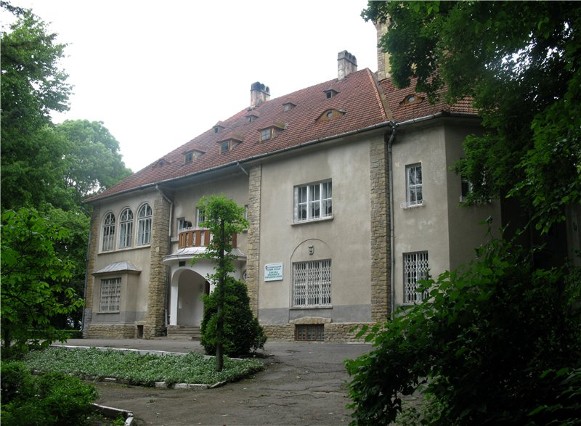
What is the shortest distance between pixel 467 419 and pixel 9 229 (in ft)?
15.7

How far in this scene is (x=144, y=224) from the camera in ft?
96.3

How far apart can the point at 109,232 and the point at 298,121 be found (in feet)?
39.5

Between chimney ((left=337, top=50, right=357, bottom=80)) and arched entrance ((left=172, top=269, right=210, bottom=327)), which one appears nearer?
arched entrance ((left=172, top=269, right=210, bottom=327))

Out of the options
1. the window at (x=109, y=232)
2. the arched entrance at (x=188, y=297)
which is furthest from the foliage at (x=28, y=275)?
the window at (x=109, y=232)

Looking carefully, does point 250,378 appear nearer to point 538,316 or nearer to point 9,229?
point 9,229

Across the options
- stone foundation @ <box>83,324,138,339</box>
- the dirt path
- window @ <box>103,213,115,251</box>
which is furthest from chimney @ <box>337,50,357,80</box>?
the dirt path

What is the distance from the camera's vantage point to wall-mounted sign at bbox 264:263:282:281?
75.1ft

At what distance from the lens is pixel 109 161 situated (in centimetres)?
4466

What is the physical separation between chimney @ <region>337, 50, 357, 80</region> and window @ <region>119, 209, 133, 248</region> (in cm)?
1229

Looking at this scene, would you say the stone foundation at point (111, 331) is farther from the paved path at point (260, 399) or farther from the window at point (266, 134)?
the paved path at point (260, 399)

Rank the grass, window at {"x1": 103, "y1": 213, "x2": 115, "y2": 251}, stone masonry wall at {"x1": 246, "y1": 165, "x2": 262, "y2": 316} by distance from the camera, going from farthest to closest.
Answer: window at {"x1": 103, "y1": 213, "x2": 115, "y2": 251}, stone masonry wall at {"x1": 246, "y1": 165, "x2": 262, "y2": 316}, the grass

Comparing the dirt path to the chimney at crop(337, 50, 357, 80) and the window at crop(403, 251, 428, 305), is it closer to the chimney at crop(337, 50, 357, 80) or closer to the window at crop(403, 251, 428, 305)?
the window at crop(403, 251, 428, 305)

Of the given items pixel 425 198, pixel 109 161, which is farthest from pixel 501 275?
pixel 109 161

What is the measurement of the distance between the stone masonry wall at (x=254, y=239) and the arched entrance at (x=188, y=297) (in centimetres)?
423
